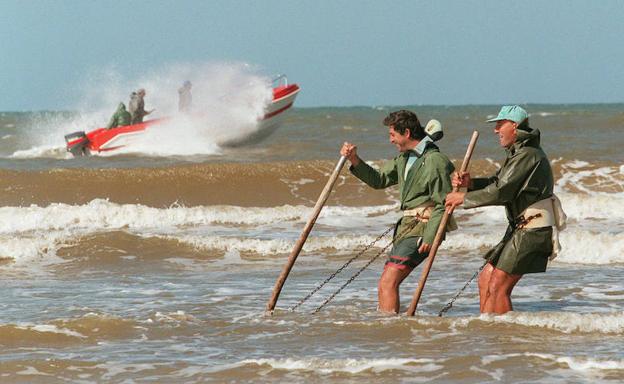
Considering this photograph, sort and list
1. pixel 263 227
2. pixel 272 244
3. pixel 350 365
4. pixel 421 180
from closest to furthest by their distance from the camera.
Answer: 1. pixel 350 365
2. pixel 421 180
3. pixel 272 244
4. pixel 263 227

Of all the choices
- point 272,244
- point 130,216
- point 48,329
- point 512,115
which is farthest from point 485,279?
point 130,216

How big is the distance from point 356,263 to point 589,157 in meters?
12.4

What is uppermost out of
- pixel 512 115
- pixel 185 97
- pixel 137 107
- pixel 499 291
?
pixel 185 97

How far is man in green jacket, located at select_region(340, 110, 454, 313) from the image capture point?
731 centimetres

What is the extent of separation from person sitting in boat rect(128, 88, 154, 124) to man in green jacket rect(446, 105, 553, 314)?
2138 cm

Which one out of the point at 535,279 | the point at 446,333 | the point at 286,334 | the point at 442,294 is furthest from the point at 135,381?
the point at 535,279

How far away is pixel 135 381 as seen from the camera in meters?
6.42

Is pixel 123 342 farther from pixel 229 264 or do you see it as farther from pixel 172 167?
pixel 172 167

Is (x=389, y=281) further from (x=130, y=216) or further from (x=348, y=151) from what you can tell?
(x=130, y=216)

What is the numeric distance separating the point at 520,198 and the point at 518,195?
0.06 meters

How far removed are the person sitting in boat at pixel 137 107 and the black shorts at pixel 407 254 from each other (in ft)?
68.2

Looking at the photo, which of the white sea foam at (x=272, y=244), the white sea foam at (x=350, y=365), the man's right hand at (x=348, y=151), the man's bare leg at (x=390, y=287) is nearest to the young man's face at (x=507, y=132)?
the man's right hand at (x=348, y=151)

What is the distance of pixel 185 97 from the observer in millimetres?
29312

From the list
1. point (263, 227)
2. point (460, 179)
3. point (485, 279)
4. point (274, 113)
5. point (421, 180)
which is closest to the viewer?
point (460, 179)
